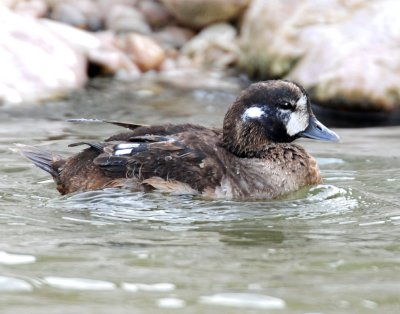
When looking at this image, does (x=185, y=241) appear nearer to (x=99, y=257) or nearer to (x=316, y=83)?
(x=99, y=257)

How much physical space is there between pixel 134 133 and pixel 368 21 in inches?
170

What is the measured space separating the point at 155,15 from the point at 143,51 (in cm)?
94

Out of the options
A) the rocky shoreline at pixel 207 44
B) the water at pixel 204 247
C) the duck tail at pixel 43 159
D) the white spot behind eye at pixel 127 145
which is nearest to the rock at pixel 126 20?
the rocky shoreline at pixel 207 44

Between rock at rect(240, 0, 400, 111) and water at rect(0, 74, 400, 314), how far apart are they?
76.1 inches

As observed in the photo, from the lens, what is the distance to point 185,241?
516cm

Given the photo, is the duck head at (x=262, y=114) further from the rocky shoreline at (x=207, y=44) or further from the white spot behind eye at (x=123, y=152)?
the rocky shoreline at (x=207, y=44)

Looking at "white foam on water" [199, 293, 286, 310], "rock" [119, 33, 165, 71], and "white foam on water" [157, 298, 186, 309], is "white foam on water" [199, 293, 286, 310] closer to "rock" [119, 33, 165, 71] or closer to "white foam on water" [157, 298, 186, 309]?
"white foam on water" [157, 298, 186, 309]

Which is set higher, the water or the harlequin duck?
the harlequin duck

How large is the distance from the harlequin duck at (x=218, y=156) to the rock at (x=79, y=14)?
6020 mm

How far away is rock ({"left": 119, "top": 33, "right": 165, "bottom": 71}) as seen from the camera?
39.6ft

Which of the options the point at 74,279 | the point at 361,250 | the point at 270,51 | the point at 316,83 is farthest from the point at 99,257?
the point at 270,51

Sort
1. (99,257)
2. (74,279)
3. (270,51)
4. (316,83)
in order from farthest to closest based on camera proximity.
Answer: (270,51) → (316,83) → (99,257) → (74,279)

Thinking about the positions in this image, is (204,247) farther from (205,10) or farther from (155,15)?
(155,15)

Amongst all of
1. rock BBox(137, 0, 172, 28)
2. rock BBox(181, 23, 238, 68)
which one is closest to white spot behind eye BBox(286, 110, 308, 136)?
rock BBox(181, 23, 238, 68)
